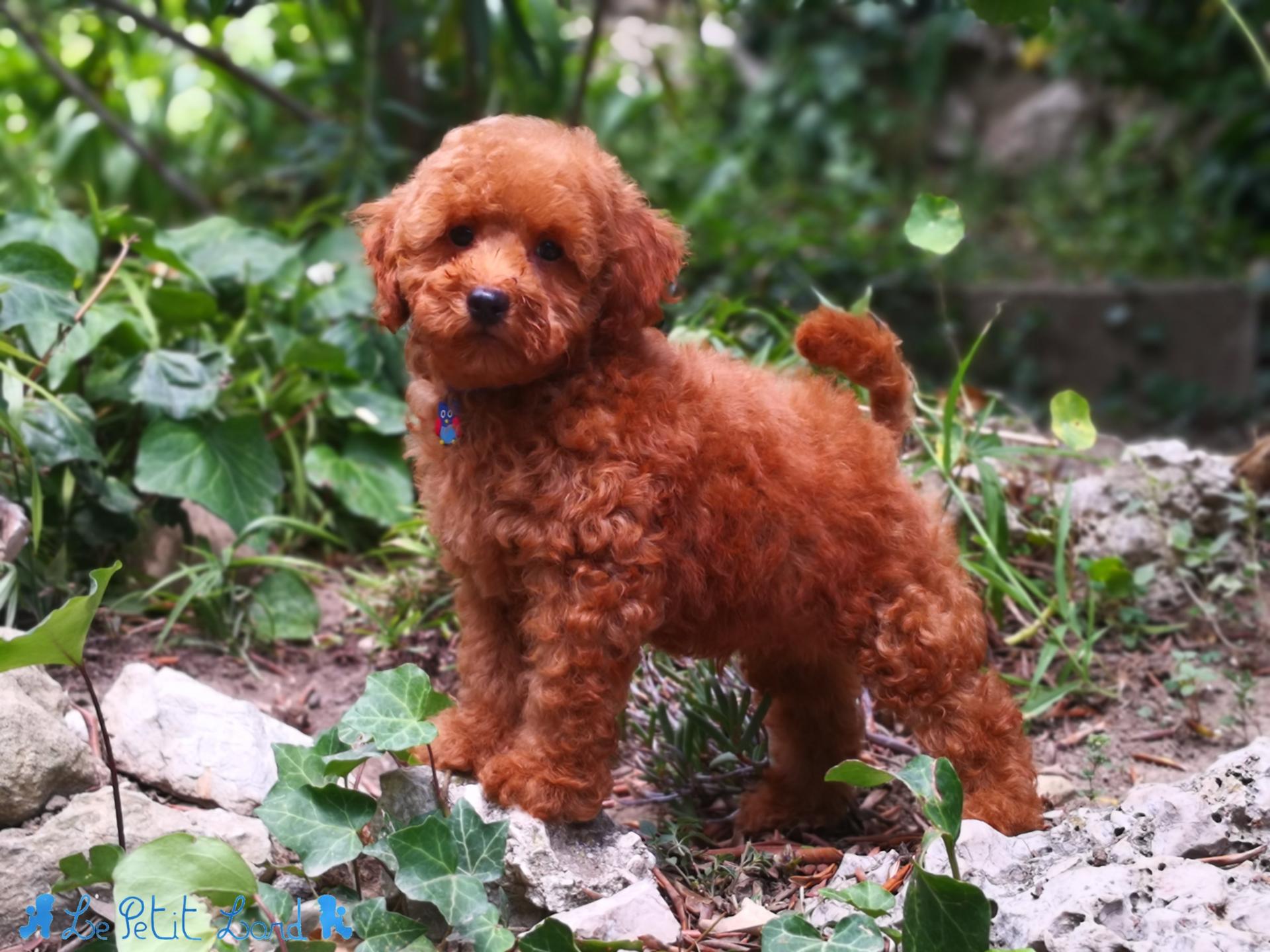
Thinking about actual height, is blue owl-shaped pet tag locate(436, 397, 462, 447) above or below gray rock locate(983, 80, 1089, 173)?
above

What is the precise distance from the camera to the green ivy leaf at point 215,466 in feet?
11.2

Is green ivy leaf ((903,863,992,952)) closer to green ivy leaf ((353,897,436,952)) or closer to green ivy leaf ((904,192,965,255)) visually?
green ivy leaf ((353,897,436,952))

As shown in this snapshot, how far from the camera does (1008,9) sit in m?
3.05

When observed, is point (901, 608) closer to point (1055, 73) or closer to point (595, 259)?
point (595, 259)

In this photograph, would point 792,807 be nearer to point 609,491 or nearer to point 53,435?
point 609,491

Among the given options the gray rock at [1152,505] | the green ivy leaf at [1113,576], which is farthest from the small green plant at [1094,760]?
the gray rock at [1152,505]

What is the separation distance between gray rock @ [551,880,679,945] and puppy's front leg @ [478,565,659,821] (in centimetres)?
18

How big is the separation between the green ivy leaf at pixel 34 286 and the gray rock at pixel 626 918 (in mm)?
2063

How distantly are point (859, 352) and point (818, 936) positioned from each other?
1.16m

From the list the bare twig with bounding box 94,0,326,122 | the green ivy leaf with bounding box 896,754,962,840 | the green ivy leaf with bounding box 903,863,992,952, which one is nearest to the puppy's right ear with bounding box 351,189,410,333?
the green ivy leaf with bounding box 896,754,962,840

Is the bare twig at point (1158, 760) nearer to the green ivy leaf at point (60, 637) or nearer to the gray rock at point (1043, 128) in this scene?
the green ivy leaf at point (60, 637)

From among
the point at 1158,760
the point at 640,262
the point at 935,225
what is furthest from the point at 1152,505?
the point at 640,262

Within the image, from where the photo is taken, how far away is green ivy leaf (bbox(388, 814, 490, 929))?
2.13 meters

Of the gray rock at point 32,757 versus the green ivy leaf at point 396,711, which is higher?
the green ivy leaf at point 396,711
